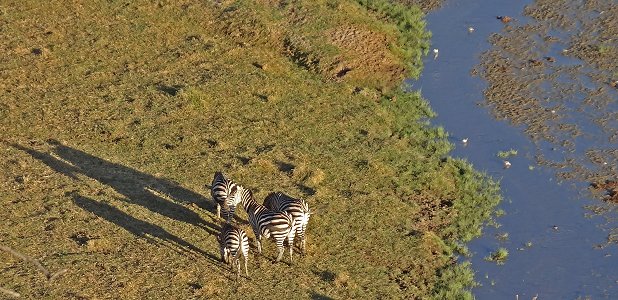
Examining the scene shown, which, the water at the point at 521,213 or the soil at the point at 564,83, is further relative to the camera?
the soil at the point at 564,83

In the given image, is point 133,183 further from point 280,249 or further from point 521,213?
point 521,213

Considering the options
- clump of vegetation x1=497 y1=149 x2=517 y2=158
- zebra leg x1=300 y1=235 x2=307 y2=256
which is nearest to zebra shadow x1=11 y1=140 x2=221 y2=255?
zebra leg x1=300 y1=235 x2=307 y2=256

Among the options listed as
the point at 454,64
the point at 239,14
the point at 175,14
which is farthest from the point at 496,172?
the point at 175,14

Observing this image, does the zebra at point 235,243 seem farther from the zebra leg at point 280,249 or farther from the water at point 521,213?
the water at point 521,213

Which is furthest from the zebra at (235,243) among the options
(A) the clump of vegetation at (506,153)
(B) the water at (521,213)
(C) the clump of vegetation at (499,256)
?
(A) the clump of vegetation at (506,153)

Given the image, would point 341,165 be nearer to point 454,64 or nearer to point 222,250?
point 222,250

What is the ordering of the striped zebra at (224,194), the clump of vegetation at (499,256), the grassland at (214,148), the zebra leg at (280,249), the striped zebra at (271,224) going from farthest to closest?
the clump of vegetation at (499,256) → the striped zebra at (224,194) → the grassland at (214,148) → the zebra leg at (280,249) → the striped zebra at (271,224)

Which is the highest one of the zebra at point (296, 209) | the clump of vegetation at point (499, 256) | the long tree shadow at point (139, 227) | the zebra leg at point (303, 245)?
the clump of vegetation at point (499, 256)
